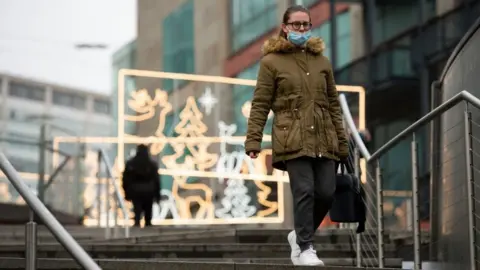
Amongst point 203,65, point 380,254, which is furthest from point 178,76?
point 380,254

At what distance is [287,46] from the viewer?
23.9 ft

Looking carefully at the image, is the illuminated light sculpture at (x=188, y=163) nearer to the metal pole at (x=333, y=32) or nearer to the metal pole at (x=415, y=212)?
the metal pole at (x=333, y=32)

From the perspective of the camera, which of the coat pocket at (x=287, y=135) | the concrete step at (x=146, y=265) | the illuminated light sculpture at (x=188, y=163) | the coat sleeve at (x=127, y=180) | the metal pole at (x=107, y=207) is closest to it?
the concrete step at (x=146, y=265)

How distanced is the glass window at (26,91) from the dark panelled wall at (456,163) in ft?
24.9

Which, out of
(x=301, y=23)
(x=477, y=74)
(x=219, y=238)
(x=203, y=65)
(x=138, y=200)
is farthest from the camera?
(x=203, y=65)

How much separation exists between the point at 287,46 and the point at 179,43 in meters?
9.86

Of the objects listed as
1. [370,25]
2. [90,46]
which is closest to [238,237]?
[90,46]

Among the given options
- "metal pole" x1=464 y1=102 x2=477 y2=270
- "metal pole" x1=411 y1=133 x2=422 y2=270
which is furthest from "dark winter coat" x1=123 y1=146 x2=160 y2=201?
"metal pole" x1=464 y1=102 x2=477 y2=270

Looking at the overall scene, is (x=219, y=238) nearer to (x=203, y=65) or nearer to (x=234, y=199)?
(x=234, y=199)

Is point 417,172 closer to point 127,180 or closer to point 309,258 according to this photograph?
point 309,258

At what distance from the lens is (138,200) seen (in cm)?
1456

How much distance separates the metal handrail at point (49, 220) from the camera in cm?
522

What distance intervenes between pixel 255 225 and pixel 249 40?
2769 millimetres

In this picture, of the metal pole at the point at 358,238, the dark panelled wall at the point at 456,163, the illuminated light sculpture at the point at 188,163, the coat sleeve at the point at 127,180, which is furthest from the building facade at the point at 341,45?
the dark panelled wall at the point at 456,163
